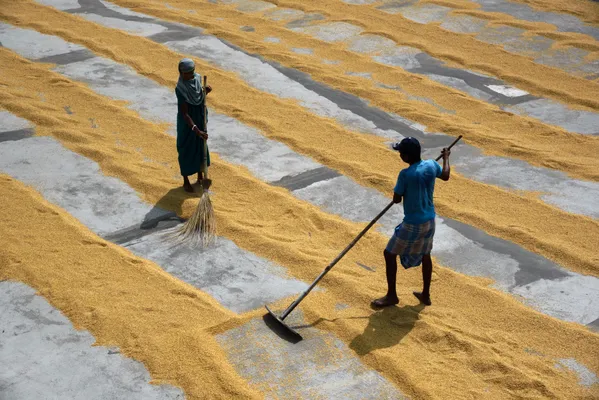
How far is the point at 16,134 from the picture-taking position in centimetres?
965

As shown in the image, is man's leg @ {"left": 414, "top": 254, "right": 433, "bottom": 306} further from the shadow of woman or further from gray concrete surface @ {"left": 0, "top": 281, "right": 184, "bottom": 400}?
the shadow of woman

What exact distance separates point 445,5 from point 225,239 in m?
8.44

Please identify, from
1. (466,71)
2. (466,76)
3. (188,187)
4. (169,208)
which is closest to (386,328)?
(169,208)

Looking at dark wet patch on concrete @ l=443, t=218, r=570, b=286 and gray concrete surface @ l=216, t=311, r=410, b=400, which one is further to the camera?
dark wet patch on concrete @ l=443, t=218, r=570, b=286

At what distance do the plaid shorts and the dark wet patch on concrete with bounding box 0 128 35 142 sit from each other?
5.61 metres

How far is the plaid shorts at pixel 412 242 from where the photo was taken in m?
6.01

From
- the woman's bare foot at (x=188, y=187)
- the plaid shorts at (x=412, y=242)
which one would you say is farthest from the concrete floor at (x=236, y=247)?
the plaid shorts at (x=412, y=242)

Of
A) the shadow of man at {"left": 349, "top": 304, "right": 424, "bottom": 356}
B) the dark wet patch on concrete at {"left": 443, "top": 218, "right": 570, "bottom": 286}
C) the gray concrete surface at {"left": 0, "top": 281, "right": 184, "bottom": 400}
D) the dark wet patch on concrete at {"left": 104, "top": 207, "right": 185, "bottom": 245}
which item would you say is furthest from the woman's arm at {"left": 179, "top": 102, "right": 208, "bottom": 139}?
the shadow of man at {"left": 349, "top": 304, "right": 424, "bottom": 356}

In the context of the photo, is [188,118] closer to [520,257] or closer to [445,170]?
[445,170]

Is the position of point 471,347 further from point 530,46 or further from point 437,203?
point 530,46

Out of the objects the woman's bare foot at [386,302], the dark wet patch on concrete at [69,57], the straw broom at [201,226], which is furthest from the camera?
the dark wet patch on concrete at [69,57]

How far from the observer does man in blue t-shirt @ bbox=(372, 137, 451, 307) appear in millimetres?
5926

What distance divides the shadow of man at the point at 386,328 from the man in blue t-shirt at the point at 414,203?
384 millimetres

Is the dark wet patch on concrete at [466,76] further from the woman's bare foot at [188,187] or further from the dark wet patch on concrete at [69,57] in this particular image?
the dark wet patch on concrete at [69,57]
